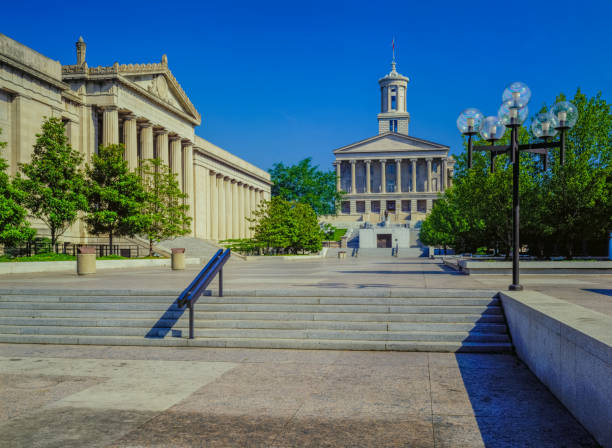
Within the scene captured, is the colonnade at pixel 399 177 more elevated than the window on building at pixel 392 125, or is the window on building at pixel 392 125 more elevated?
the window on building at pixel 392 125

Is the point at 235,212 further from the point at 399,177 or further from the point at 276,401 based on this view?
the point at 276,401

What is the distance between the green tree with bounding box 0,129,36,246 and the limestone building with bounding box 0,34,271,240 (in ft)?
27.3

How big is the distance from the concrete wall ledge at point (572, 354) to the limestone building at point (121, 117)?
3251cm

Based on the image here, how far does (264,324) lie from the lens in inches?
485

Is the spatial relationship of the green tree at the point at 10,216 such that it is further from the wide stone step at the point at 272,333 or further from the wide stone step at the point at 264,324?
the wide stone step at the point at 272,333

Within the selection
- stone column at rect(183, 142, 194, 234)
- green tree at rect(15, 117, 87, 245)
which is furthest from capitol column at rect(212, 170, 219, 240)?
green tree at rect(15, 117, 87, 245)

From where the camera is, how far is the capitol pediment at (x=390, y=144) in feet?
456

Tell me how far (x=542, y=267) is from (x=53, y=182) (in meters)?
25.1

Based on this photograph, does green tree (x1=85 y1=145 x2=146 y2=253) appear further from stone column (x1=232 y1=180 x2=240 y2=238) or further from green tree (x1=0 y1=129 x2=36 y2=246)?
stone column (x1=232 y1=180 x2=240 y2=238)

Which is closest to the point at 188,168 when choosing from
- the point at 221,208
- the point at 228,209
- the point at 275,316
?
the point at 221,208

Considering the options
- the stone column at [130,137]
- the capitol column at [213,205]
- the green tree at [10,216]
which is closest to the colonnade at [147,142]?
the stone column at [130,137]

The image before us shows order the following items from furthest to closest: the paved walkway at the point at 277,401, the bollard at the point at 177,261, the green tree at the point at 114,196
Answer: the green tree at the point at 114,196 < the bollard at the point at 177,261 < the paved walkway at the point at 277,401

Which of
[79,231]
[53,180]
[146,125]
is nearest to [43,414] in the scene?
[53,180]

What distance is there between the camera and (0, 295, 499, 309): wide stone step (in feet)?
42.2
